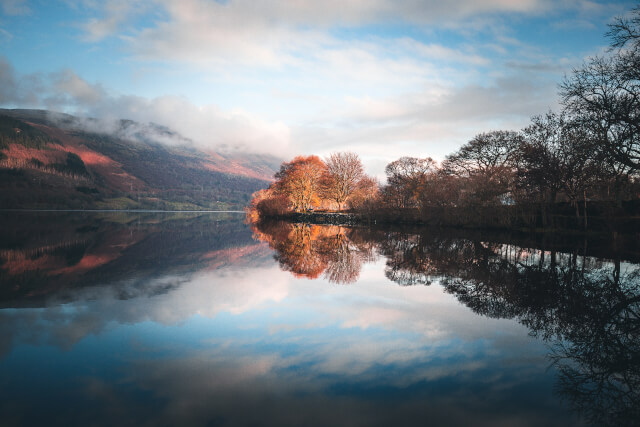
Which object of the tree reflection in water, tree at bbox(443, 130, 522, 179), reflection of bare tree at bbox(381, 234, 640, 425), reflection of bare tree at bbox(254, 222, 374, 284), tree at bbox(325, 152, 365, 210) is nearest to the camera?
reflection of bare tree at bbox(381, 234, 640, 425)

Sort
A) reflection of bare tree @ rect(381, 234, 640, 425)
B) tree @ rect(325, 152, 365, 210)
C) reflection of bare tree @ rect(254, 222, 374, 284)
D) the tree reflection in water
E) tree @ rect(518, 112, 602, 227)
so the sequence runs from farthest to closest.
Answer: tree @ rect(325, 152, 365, 210), tree @ rect(518, 112, 602, 227), reflection of bare tree @ rect(254, 222, 374, 284), the tree reflection in water, reflection of bare tree @ rect(381, 234, 640, 425)

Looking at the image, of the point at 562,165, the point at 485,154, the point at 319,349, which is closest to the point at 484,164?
the point at 485,154

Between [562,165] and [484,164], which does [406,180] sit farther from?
[562,165]

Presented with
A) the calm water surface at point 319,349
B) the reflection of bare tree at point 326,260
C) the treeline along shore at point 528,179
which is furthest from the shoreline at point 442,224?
the calm water surface at point 319,349

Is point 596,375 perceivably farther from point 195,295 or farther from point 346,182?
point 346,182

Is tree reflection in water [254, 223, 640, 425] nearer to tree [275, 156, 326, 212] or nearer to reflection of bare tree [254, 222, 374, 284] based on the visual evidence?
reflection of bare tree [254, 222, 374, 284]

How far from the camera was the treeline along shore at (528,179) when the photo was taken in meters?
22.8

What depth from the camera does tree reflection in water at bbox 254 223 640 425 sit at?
4.92 m

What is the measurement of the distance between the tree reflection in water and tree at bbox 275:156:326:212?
4546cm

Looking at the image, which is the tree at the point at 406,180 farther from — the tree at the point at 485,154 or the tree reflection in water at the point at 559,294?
the tree reflection in water at the point at 559,294

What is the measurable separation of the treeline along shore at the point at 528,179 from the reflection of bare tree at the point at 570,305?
11269 millimetres

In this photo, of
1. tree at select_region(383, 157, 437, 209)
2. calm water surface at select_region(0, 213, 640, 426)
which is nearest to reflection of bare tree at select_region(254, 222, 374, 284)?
calm water surface at select_region(0, 213, 640, 426)

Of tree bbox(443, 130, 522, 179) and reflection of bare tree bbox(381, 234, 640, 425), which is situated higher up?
tree bbox(443, 130, 522, 179)

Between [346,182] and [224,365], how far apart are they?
5922 cm
